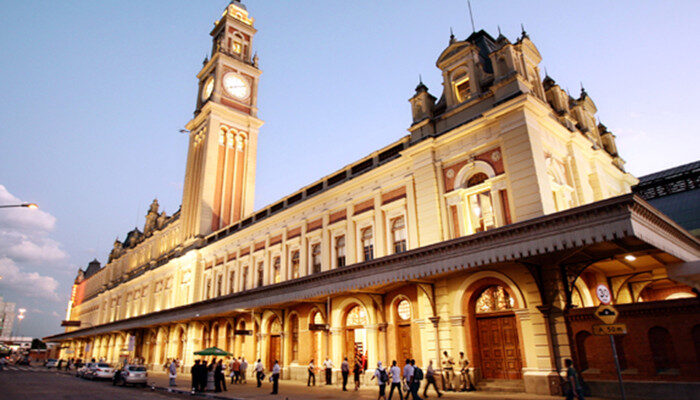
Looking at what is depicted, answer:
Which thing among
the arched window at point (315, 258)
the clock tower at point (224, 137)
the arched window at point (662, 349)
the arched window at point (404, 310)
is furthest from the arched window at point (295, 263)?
the arched window at point (662, 349)

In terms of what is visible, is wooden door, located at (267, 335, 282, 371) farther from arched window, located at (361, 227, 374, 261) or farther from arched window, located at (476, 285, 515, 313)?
arched window, located at (476, 285, 515, 313)

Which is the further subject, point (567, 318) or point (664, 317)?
point (567, 318)

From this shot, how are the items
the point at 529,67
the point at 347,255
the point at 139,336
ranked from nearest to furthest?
1. the point at 529,67
2. the point at 347,255
3. the point at 139,336

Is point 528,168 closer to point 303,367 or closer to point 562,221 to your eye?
point 562,221

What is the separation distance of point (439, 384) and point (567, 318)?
216 inches

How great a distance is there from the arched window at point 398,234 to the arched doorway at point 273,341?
10528 mm

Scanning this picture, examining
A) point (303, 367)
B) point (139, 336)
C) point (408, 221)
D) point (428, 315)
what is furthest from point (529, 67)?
point (139, 336)

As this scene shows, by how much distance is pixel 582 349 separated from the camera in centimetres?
1434

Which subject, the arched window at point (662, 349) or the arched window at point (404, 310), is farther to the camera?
the arched window at point (404, 310)

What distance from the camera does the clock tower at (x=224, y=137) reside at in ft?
151

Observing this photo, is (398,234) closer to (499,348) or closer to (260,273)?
(499,348)

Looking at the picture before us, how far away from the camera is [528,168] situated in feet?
55.5

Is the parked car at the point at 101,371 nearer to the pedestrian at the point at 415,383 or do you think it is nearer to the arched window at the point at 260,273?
the arched window at the point at 260,273

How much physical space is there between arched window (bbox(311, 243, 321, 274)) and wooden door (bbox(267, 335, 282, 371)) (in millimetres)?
5113
